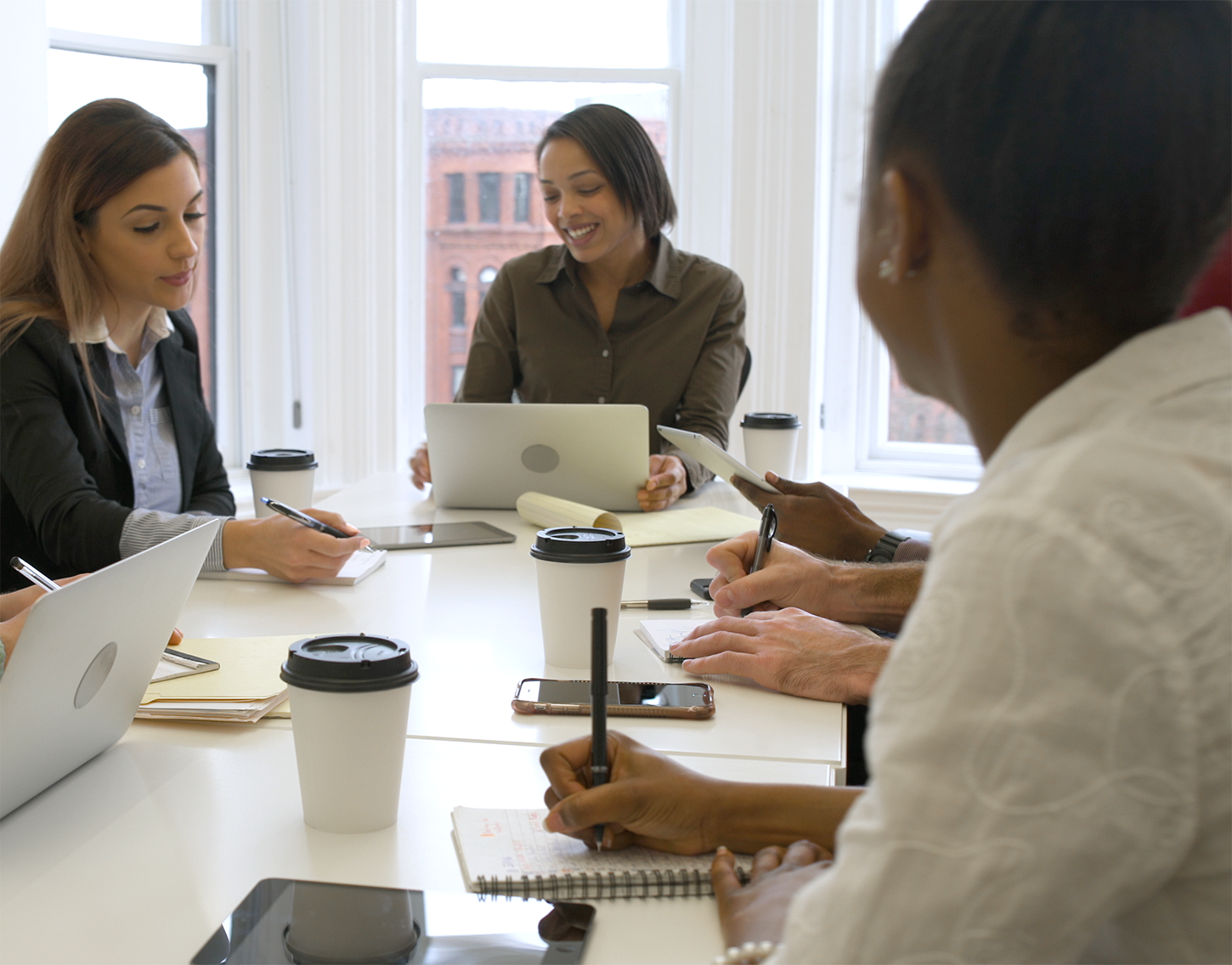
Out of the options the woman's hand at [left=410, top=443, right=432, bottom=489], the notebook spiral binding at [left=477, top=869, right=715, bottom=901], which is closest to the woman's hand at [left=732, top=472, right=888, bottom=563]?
the woman's hand at [left=410, top=443, right=432, bottom=489]

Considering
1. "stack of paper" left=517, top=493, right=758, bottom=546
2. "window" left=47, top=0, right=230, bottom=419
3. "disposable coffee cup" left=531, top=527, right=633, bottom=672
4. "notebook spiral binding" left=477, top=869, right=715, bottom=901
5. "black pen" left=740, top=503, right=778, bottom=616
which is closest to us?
"notebook spiral binding" left=477, top=869, right=715, bottom=901

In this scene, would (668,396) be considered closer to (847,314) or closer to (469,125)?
(847,314)

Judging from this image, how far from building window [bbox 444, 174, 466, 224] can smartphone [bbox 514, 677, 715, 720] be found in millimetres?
2719

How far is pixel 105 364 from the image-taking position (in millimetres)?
1918

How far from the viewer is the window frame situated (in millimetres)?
3232

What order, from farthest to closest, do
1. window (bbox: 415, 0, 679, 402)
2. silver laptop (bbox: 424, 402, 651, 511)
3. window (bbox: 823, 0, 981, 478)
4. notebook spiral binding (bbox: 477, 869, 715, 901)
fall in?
window (bbox: 823, 0, 981, 478) < window (bbox: 415, 0, 679, 402) < silver laptop (bbox: 424, 402, 651, 511) < notebook spiral binding (bbox: 477, 869, 715, 901)

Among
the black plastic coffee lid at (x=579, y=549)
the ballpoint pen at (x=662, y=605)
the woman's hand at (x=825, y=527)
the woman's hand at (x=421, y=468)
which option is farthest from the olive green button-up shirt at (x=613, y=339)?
the black plastic coffee lid at (x=579, y=549)

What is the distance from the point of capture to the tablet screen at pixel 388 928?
2.15ft

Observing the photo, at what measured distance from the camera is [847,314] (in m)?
3.61

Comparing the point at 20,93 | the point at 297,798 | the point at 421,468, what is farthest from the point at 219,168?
the point at 297,798

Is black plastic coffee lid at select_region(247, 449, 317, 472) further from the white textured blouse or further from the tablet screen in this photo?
the white textured blouse

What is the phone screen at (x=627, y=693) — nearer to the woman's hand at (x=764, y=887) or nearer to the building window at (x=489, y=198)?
the woman's hand at (x=764, y=887)

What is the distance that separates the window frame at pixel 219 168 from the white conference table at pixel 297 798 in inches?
90.7

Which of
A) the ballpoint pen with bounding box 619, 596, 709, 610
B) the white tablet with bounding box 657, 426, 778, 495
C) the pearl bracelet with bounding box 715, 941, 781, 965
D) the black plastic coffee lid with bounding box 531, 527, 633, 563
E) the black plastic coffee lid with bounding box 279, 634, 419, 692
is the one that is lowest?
the pearl bracelet with bounding box 715, 941, 781, 965
